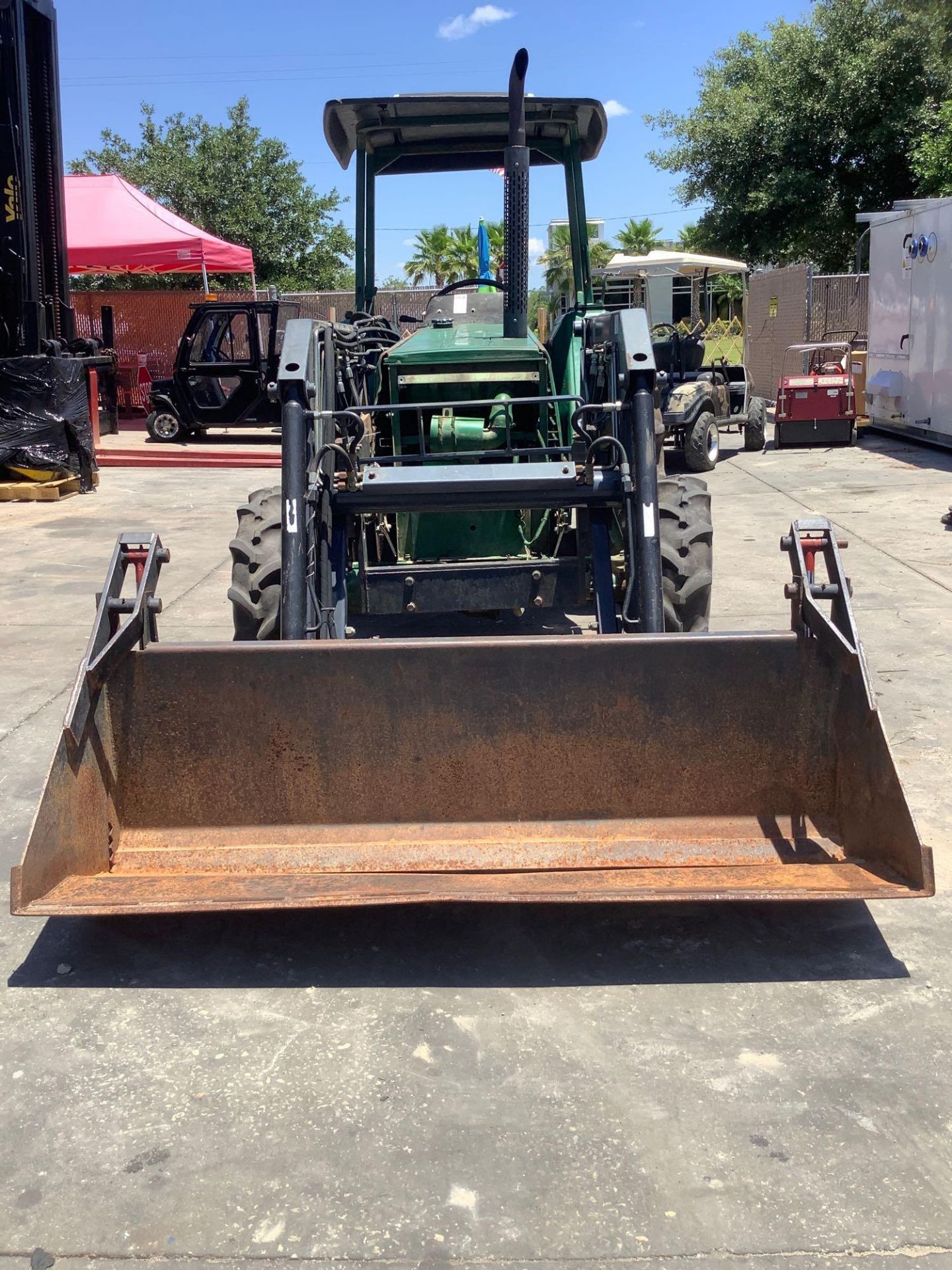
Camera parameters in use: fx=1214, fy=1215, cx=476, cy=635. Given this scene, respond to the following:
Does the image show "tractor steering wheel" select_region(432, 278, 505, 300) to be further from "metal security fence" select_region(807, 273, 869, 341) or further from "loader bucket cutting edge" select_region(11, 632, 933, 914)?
"metal security fence" select_region(807, 273, 869, 341)

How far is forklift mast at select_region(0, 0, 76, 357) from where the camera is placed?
12977 mm

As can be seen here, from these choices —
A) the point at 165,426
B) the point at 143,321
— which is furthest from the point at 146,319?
the point at 165,426

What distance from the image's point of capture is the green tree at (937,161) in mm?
19000

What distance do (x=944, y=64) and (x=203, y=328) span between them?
1465 cm

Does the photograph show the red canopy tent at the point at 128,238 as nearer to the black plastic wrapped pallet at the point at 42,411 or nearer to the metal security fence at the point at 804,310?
the black plastic wrapped pallet at the point at 42,411

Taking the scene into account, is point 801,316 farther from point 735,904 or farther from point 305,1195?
point 305,1195

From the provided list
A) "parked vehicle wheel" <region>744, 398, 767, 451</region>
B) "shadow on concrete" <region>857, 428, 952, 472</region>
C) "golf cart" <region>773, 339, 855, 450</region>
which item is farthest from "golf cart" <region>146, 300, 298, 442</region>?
"shadow on concrete" <region>857, 428, 952, 472</region>

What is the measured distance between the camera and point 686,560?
558 cm

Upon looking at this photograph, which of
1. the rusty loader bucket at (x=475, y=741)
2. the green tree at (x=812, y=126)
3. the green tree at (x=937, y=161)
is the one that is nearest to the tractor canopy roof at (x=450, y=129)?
the rusty loader bucket at (x=475, y=741)

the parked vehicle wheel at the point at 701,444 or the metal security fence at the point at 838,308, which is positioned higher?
the metal security fence at the point at 838,308

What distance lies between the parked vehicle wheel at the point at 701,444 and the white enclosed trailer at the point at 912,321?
2.93m

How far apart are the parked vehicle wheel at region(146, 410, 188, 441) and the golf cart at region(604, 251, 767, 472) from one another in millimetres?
6600

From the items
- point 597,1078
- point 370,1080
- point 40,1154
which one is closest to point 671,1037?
point 597,1078

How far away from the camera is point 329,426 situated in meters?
5.27
